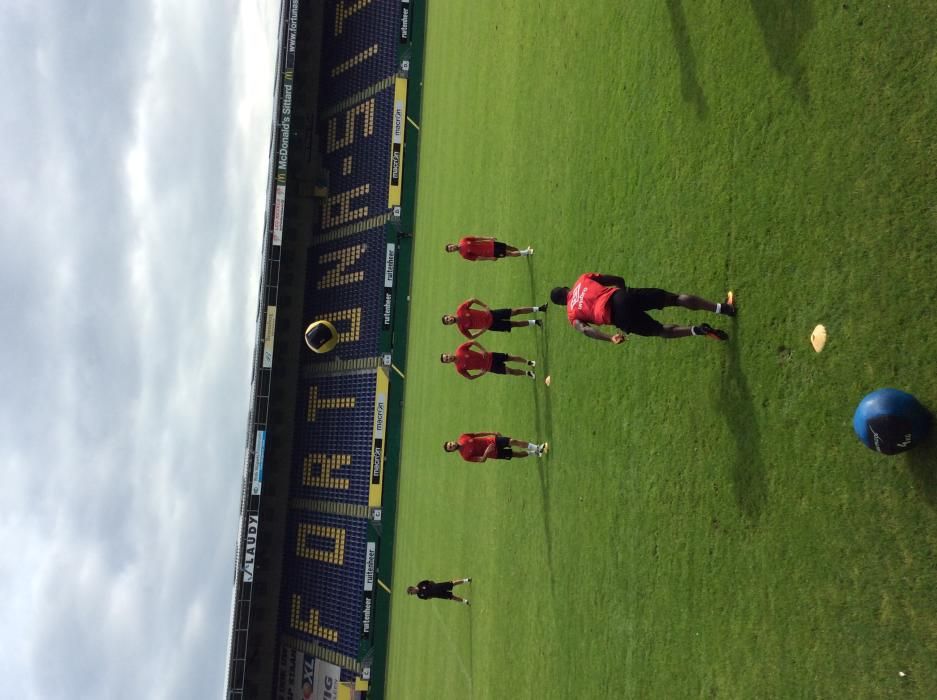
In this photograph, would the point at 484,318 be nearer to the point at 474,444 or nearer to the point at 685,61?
the point at 474,444

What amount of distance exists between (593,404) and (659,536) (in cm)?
233

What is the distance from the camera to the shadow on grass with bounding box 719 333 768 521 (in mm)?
6363

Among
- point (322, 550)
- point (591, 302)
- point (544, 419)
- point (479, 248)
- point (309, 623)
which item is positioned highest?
point (479, 248)

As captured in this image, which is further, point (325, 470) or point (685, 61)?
point (325, 470)

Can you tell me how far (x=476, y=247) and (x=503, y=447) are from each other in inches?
138

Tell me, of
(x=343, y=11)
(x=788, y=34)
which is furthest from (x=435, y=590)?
(x=343, y=11)

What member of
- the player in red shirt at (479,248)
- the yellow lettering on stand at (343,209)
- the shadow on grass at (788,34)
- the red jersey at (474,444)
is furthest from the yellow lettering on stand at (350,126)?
the shadow on grass at (788,34)

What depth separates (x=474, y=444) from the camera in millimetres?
10836

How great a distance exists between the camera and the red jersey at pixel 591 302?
700 centimetres

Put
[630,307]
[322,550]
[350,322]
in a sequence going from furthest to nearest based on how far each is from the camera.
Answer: [350,322] → [322,550] → [630,307]

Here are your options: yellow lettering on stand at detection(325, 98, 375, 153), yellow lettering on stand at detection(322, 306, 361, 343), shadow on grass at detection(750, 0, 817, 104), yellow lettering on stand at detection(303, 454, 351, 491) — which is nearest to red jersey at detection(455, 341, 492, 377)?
shadow on grass at detection(750, 0, 817, 104)

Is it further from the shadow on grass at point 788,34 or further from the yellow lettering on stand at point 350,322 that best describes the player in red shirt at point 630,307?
the yellow lettering on stand at point 350,322

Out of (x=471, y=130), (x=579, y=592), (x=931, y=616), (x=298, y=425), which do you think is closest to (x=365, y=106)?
(x=471, y=130)

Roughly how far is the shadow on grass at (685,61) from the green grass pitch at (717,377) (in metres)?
0.04
